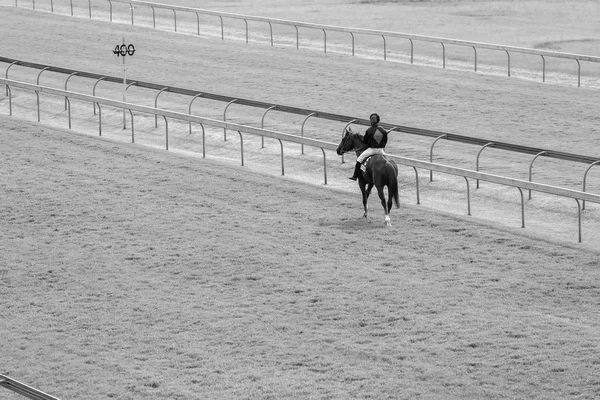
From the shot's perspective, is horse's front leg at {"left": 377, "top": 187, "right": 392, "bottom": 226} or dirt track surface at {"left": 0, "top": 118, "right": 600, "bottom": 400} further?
horse's front leg at {"left": 377, "top": 187, "right": 392, "bottom": 226}

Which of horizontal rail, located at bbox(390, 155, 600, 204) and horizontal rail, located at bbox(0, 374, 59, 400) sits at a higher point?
horizontal rail, located at bbox(0, 374, 59, 400)

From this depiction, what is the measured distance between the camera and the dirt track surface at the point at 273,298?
1441 cm

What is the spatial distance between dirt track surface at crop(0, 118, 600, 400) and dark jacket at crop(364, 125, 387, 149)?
1287mm

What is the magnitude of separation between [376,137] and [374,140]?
0.06 metres

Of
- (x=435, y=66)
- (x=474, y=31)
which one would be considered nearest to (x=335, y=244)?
(x=435, y=66)

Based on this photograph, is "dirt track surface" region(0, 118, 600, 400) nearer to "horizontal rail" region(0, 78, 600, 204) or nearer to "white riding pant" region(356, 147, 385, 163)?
"horizontal rail" region(0, 78, 600, 204)

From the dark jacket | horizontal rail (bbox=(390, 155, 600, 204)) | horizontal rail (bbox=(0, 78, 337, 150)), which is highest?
the dark jacket

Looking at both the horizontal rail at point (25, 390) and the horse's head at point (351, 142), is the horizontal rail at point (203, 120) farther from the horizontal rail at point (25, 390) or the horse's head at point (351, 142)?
the horizontal rail at point (25, 390)

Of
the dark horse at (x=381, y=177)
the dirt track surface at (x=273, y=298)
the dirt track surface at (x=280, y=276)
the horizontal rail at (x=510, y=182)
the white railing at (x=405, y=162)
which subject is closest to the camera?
the dirt track surface at (x=273, y=298)

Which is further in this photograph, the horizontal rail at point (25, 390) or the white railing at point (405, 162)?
the white railing at point (405, 162)

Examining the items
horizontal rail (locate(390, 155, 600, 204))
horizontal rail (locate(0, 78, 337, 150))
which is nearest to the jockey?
horizontal rail (locate(390, 155, 600, 204))

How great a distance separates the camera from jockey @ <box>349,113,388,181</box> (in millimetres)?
19859

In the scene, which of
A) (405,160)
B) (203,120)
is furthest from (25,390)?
(203,120)

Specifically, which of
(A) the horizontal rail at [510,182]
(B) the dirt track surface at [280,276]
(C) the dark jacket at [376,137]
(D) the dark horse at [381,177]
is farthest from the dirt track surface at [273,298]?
(C) the dark jacket at [376,137]
